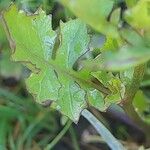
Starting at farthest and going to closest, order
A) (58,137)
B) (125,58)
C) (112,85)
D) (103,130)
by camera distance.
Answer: (58,137)
(103,130)
(112,85)
(125,58)

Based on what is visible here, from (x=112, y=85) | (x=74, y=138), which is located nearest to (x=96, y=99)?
(x=112, y=85)

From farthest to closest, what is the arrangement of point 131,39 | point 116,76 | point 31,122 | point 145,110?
1. point 31,122
2. point 145,110
3. point 116,76
4. point 131,39

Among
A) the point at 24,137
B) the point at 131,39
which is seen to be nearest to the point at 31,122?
the point at 24,137

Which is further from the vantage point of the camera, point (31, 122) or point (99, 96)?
point (31, 122)

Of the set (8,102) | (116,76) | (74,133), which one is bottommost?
(74,133)

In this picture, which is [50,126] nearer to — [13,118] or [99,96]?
[13,118]

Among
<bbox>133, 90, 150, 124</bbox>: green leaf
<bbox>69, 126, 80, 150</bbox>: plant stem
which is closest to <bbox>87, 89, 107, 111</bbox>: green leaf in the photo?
<bbox>133, 90, 150, 124</bbox>: green leaf

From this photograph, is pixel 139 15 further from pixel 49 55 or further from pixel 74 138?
pixel 74 138

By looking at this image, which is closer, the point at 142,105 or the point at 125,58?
the point at 125,58
